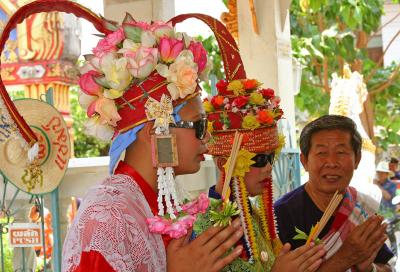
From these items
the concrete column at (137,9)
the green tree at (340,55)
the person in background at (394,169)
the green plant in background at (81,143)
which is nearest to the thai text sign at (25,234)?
the concrete column at (137,9)

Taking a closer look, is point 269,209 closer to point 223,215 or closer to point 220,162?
point 220,162

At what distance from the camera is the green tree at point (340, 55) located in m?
9.93

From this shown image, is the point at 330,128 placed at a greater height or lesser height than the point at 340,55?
lesser

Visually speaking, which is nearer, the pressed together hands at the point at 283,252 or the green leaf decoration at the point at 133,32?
the pressed together hands at the point at 283,252

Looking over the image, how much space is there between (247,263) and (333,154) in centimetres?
88

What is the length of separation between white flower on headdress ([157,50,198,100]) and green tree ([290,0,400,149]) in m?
7.24

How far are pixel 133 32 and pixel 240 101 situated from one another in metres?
1.12

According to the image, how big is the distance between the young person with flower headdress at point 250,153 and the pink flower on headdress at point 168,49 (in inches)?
32.3

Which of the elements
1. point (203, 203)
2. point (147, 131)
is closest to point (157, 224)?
point (203, 203)

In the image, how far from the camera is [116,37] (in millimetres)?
2369

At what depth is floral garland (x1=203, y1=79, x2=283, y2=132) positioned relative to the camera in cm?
342

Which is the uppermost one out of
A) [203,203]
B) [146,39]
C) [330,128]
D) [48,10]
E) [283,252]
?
[48,10]

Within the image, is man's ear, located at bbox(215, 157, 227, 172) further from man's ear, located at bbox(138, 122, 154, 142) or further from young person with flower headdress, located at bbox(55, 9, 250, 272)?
man's ear, located at bbox(138, 122, 154, 142)

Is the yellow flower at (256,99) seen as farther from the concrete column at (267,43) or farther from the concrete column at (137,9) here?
the concrete column at (267,43)
